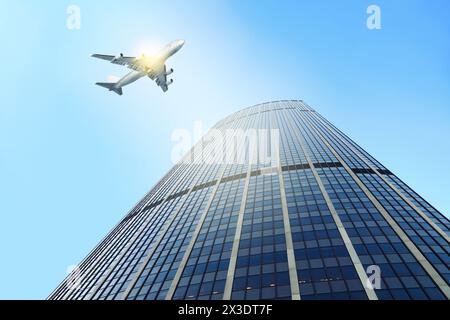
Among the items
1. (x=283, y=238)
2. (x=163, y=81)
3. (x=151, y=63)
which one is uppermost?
(x=151, y=63)

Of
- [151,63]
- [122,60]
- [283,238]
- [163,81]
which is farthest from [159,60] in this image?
[283,238]

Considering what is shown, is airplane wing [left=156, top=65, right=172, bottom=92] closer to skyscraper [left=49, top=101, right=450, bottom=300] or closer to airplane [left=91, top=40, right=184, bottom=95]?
airplane [left=91, top=40, right=184, bottom=95]

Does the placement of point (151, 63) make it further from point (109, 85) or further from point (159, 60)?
point (109, 85)

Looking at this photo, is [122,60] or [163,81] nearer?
[122,60]

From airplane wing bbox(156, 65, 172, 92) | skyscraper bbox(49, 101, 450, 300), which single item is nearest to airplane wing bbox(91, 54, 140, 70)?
airplane wing bbox(156, 65, 172, 92)

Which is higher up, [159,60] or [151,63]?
[159,60]

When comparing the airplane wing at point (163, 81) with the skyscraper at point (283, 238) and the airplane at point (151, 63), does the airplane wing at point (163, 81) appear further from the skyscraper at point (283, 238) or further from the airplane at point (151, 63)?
the skyscraper at point (283, 238)

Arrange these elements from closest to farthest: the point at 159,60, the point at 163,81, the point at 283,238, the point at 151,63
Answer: the point at 283,238 → the point at 151,63 → the point at 159,60 → the point at 163,81

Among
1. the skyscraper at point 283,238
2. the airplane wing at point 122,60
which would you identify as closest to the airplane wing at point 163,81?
the airplane wing at point 122,60
